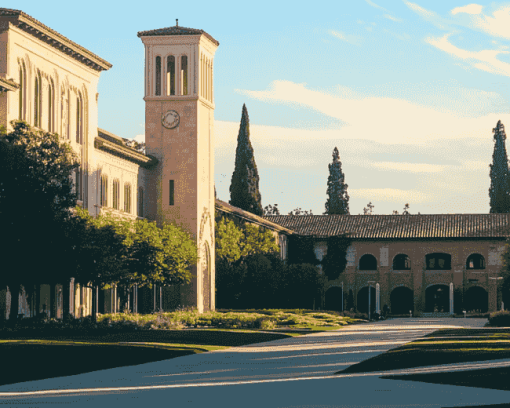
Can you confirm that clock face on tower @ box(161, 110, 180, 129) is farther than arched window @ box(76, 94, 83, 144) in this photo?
Yes

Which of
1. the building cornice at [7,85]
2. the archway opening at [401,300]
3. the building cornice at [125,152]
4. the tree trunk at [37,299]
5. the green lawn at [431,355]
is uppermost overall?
the building cornice at [7,85]

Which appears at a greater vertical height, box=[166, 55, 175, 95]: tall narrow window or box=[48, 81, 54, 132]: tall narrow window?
box=[166, 55, 175, 95]: tall narrow window

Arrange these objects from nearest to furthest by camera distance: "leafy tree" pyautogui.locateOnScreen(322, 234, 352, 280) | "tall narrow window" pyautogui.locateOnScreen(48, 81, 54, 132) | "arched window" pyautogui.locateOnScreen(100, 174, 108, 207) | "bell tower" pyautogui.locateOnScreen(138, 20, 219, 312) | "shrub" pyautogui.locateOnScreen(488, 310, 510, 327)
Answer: "tall narrow window" pyautogui.locateOnScreen(48, 81, 54, 132)
"shrub" pyautogui.locateOnScreen(488, 310, 510, 327)
"arched window" pyautogui.locateOnScreen(100, 174, 108, 207)
"bell tower" pyautogui.locateOnScreen(138, 20, 219, 312)
"leafy tree" pyautogui.locateOnScreen(322, 234, 352, 280)

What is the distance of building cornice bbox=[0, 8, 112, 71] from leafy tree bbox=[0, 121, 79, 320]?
690cm

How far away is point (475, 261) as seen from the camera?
75125 mm

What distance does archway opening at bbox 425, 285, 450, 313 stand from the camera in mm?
74438

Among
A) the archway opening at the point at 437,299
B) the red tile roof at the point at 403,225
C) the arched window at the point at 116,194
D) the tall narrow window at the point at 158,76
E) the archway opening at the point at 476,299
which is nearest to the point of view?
the arched window at the point at 116,194

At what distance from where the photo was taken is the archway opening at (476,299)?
73125mm

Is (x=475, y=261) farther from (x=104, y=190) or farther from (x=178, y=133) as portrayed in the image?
(x=104, y=190)

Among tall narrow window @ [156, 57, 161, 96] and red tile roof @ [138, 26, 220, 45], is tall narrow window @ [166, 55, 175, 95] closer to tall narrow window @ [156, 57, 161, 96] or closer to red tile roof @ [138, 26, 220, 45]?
tall narrow window @ [156, 57, 161, 96]

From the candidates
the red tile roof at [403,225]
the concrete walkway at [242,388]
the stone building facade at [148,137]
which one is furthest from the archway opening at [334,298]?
the concrete walkway at [242,388]

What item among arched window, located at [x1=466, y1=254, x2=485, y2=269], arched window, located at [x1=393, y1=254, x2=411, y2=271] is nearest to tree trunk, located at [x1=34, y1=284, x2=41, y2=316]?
arched window, located at [x1=393, y1=254, x2=411, y2=271]

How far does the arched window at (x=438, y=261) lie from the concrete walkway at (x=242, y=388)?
59.2 m

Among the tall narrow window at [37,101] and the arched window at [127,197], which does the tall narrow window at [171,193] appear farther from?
the tall narrow window at [37,101]
